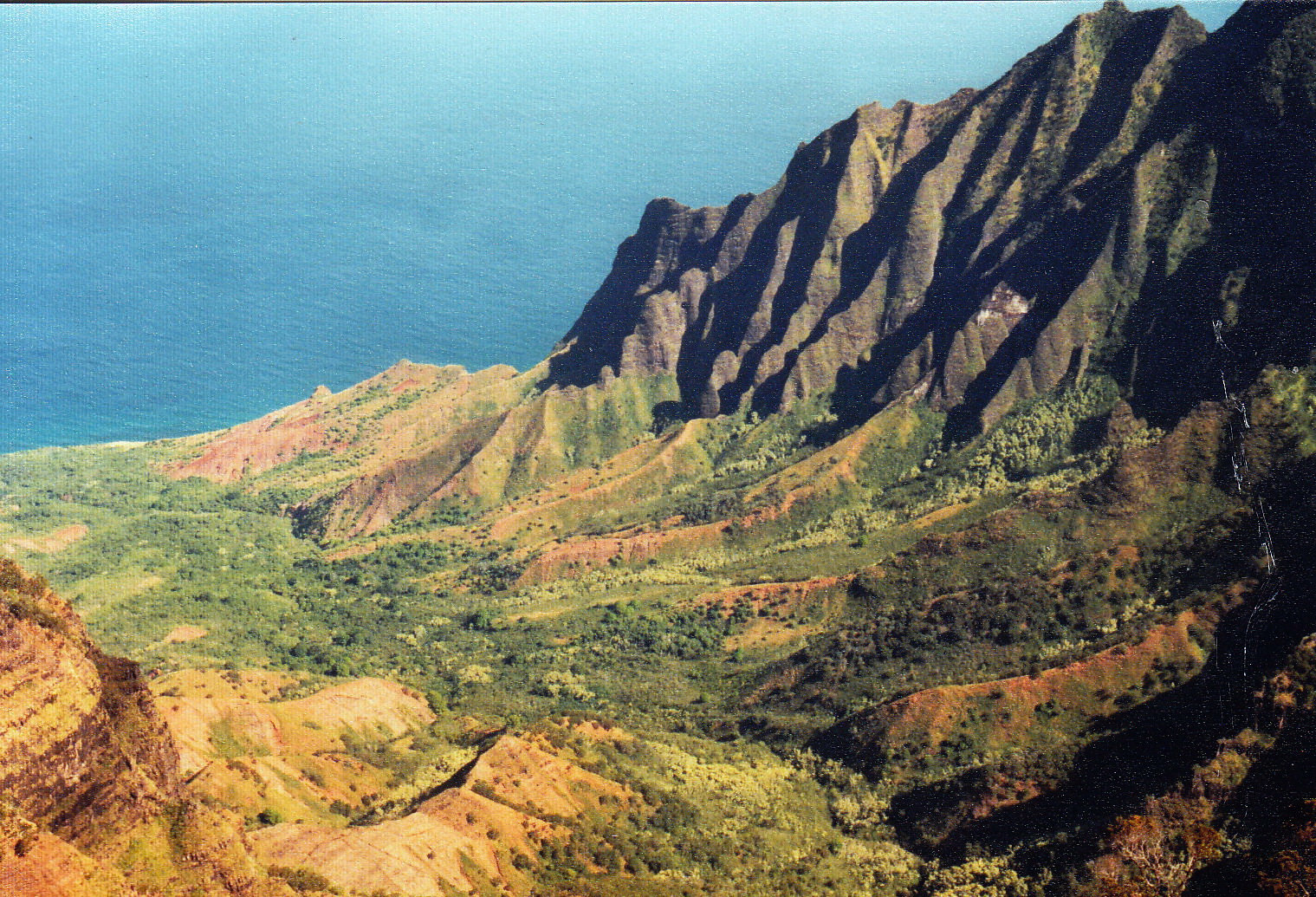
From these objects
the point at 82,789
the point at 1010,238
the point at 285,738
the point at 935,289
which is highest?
the point at 1010,238

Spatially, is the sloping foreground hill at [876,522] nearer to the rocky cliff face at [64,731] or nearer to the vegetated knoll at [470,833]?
the vegetated knoll at [470,833]

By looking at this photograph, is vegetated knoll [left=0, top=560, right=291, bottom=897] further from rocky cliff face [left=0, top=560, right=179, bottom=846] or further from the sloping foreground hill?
the sloping foreground hill

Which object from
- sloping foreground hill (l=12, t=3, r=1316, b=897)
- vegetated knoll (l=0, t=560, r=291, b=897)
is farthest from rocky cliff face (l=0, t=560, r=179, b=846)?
sloping foreground hill (l=12, t=3, r=1316, b=897)

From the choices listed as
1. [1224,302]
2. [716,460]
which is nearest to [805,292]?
[716,460]

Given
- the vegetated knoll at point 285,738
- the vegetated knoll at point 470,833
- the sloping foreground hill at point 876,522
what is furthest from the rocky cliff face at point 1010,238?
the vegetated knoll at point 285,738

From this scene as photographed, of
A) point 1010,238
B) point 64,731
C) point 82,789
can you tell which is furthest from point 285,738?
point 1010,238

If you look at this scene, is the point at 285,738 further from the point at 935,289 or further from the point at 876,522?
the point at 935,289

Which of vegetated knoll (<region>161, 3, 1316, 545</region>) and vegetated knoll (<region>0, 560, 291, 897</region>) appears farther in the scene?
vegetated knoll (<region>161, 3, 1316, 545</region>)
